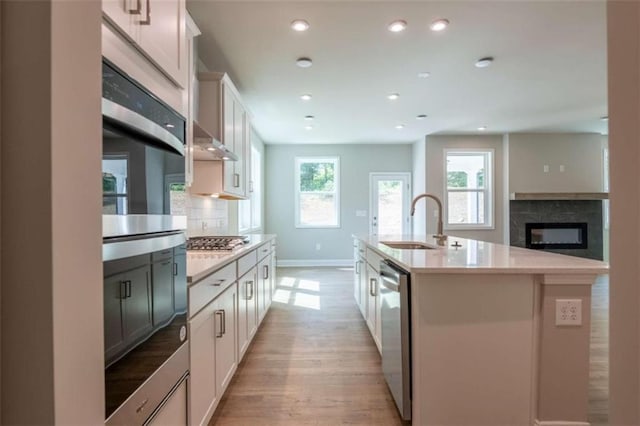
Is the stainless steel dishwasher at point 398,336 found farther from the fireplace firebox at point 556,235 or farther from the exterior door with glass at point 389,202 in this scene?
the fireplace firebox at point 556,235

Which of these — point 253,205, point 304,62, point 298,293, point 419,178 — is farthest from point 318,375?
point 419,178

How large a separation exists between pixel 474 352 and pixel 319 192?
587cm

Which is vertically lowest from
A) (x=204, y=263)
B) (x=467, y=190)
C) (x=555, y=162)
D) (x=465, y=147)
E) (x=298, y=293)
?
(x=298, y=293)

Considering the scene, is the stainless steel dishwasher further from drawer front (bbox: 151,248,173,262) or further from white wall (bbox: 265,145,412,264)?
white wall (bbox: 265,145,412,264)

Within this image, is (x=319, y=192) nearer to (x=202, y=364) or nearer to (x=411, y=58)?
(x=411, y=58)

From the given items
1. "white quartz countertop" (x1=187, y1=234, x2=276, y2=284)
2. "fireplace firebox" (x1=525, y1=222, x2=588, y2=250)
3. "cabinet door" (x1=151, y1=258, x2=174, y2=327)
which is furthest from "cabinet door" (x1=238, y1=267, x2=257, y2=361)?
"fireplace firebox" (x1=525, y1=222, x2=588, y2=250)

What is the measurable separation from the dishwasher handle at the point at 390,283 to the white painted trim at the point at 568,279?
692 mm

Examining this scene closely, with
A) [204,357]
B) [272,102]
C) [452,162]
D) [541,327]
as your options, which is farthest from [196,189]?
[452,162]

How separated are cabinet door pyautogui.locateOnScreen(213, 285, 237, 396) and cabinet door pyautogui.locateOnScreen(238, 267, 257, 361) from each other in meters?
0.13

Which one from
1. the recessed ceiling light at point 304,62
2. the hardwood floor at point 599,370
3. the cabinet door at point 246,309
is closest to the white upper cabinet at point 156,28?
the cabinet door at point 246,309

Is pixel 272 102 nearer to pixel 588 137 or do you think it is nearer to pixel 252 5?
pixel 252 5

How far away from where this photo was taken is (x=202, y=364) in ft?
4.92

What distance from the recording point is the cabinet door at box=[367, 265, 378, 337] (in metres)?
2.62

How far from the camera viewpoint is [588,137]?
20.9 feet
